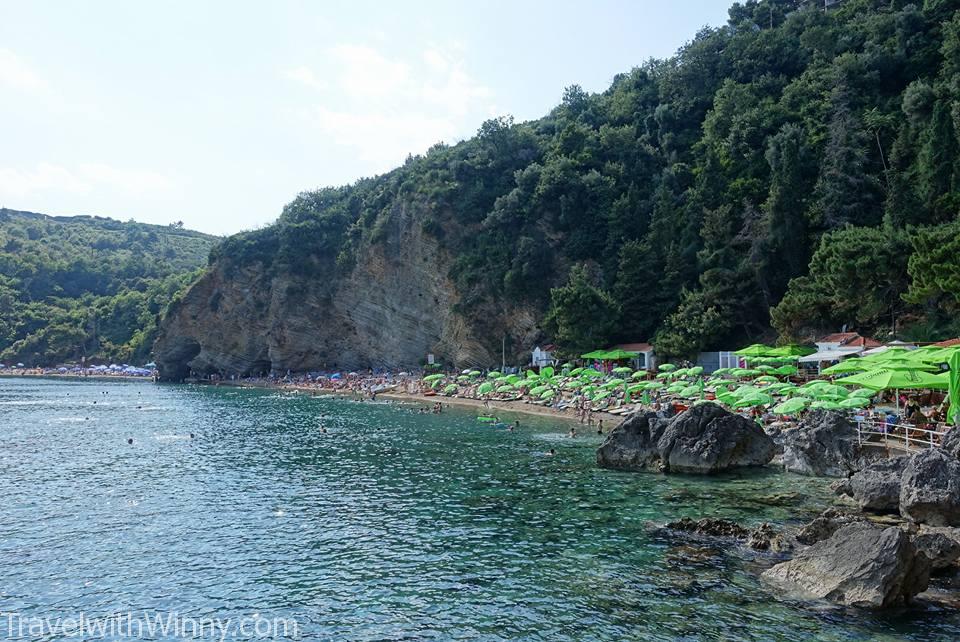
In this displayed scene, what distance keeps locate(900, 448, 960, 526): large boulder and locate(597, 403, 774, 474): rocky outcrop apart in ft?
26.2

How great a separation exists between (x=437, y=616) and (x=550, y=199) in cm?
5661

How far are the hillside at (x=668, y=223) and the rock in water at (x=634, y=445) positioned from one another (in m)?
18.2

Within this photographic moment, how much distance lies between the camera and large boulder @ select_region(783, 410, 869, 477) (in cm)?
2261

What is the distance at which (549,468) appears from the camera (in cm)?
2555

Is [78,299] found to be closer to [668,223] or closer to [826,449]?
[668,223]

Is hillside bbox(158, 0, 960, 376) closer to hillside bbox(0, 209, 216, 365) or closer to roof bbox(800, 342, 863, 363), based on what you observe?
roof bbox(800, 342, 863, 363)

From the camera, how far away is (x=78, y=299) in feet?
455

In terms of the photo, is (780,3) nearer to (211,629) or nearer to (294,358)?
(294,358)

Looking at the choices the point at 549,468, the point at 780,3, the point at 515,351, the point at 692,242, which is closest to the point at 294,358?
the point at 515,351

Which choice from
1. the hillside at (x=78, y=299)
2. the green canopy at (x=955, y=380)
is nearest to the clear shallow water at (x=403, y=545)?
the green canopy at (x=955, y=380)

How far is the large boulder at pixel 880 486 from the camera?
17.0 metres

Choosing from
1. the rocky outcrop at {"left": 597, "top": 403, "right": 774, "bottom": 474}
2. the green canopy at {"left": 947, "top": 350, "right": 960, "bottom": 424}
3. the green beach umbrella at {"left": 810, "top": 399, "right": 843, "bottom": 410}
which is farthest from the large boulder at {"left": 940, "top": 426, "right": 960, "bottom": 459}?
the rocky outcrop at {"left": 597, "top": 403, "right": 774, "bottom": 474}

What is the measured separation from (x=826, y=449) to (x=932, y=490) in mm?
7739

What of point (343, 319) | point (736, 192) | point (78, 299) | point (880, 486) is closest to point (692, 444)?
point (880, 486)
